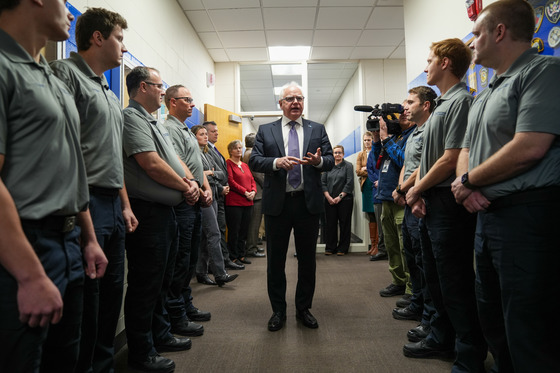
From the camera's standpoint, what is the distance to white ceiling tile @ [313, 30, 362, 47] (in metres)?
4.47

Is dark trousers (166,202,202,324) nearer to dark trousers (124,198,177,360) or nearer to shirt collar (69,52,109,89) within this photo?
dark trousers (124,198,177,360)

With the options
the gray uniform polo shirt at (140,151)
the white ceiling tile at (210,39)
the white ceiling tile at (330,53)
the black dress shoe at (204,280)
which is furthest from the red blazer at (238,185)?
the gray uniform polo shirt at (140,151)

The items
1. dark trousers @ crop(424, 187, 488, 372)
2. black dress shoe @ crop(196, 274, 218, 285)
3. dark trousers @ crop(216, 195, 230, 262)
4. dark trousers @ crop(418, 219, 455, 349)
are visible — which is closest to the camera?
dark trousers @ crop(424, 187, 488, 372)

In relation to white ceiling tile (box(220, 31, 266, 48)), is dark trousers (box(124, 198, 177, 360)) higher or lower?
lower

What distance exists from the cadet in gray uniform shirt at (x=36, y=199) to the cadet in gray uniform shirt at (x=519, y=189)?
1213mm

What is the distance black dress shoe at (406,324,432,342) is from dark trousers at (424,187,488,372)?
1.29 feet

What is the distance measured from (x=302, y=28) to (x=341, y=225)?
2.59 meters

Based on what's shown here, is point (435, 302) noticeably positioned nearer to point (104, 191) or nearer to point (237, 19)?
point (104, 191)

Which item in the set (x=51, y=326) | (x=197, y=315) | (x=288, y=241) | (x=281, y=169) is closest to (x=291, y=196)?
(x=281, y=169)

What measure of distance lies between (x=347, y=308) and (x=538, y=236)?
64.5 inches

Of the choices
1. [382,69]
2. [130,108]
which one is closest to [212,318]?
[130,108]

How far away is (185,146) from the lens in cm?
220

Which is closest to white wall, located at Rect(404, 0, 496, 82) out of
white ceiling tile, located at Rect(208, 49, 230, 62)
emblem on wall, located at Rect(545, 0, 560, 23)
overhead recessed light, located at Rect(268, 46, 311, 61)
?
emblem on wall, located at Rect(545, 0, 560, 23)

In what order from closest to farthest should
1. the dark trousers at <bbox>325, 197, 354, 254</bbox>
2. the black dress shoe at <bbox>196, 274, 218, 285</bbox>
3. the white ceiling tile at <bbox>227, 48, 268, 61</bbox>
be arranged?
1. the black dress shoe at <bbox>196, 274, 218, 285</bbox>
2. the dark trousers at <bbox>325, 197, 354, 254</bbox>
3. the white ceiling tile at <bbox>227, 48, 268, 61</bbox>
